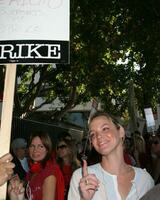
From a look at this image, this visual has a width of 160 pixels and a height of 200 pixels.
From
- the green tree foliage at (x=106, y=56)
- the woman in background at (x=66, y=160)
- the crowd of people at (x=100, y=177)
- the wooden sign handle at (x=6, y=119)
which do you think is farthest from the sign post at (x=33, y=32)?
the green tree foliage at (x=106, y=56)

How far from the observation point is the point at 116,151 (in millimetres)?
3619

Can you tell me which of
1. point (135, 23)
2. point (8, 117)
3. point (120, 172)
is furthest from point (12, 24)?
point (135, 23)

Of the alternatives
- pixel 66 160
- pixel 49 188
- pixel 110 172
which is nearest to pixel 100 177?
pixel 110 172

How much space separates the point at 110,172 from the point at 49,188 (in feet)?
3.30

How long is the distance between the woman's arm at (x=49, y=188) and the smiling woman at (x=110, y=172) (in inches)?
36.7

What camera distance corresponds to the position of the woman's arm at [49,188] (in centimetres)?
440

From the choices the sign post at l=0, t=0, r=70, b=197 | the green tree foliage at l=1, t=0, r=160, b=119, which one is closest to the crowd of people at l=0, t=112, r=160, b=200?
the sign post at l=0, t=0, r=70, b=197

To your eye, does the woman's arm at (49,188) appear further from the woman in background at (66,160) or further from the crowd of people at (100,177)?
the woman in background at (66,160)

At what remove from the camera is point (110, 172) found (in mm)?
3590

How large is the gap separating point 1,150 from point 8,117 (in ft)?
0.74

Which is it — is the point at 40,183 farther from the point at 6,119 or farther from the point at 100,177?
the point at 6,119

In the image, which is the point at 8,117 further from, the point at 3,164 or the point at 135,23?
the point at 135,23

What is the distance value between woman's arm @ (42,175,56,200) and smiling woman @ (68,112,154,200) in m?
0.93

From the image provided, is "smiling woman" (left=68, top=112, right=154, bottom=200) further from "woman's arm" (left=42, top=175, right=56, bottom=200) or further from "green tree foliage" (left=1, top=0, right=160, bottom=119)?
"green tree foliage" (left=1, top=0, right=160, bottom=119)
